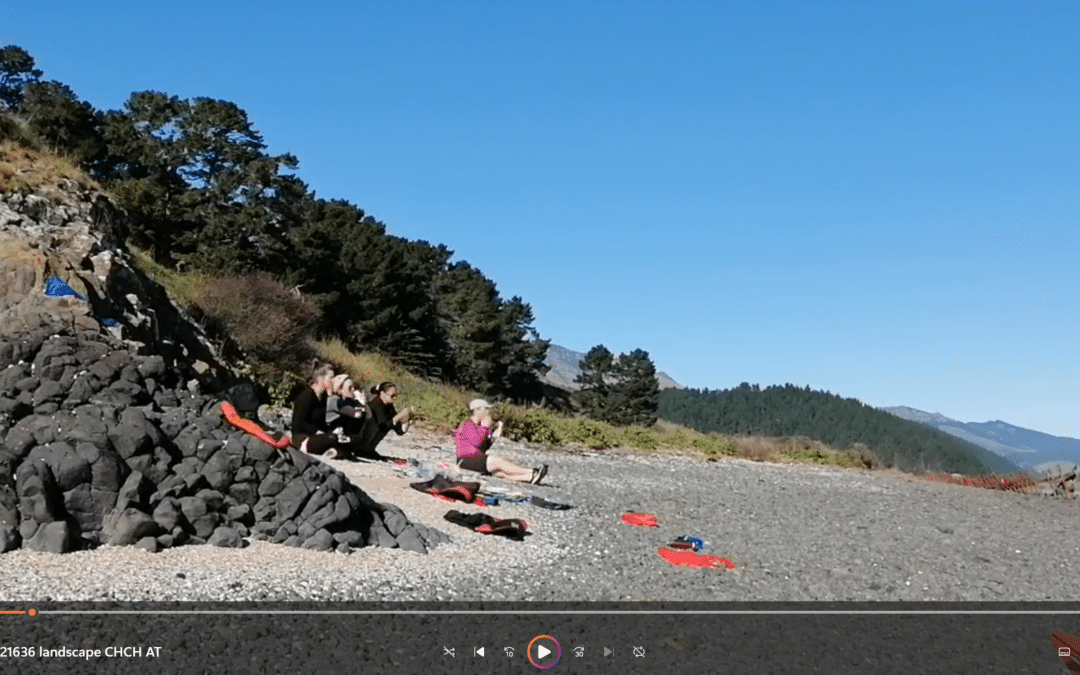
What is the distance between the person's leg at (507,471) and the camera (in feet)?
39.1

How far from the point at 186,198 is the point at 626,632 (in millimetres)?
26946

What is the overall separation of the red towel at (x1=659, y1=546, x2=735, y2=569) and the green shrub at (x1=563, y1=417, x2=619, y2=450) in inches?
427

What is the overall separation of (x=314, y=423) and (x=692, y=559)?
5263mm

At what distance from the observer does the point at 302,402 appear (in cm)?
1115

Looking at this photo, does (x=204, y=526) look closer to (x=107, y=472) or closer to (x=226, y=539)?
(x=226, y=539)

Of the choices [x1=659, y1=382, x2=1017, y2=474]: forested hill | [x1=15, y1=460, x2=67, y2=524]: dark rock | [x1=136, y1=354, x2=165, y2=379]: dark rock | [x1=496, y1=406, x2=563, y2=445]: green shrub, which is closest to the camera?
[x1=15, y1=460, x2=67, y2=524]: dark rock

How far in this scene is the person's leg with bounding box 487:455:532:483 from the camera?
1192cm

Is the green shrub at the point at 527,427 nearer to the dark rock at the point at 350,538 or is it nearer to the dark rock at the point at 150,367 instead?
the dark rock at the point at 150,367

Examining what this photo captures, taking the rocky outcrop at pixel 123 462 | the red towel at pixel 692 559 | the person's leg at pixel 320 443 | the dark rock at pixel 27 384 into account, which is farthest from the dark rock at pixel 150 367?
the red towel at pixel 692 559

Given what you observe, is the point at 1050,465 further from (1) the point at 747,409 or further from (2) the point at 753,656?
(1) the point at 747,409

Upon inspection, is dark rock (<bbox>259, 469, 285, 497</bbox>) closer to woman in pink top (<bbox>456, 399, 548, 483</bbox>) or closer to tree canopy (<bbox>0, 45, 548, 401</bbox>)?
woman in pink top (<bbox>456, 399, 548, 483</bbox>)

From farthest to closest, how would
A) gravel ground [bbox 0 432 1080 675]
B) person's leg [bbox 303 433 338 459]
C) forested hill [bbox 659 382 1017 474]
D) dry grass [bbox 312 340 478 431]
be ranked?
forested hill [bbox 659 382 1017 474], dry grass [bbox 312 340 478 431], person's leg [bbox 303 433 338 459], gravel ground [bbox 0 432 1080 675]

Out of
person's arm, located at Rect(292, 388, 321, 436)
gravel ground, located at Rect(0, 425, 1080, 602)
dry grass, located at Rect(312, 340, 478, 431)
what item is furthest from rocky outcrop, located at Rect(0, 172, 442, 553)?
dry grass, located at Rect(312, 340, 478, 431)

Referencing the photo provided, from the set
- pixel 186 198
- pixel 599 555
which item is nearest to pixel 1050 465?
pixel 599 555
